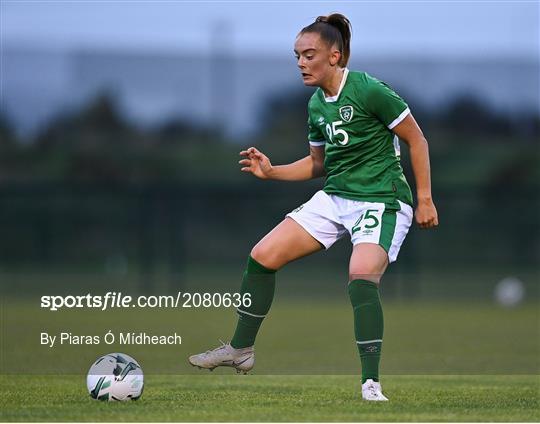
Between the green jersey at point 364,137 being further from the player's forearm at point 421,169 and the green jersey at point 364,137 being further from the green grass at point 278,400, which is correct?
the green grass at point 278,400

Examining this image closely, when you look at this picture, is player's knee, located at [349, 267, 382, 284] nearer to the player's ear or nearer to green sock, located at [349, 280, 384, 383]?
green sock, located at [349, 280, 384, 383]

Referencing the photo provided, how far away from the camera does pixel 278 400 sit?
6395 millimetres

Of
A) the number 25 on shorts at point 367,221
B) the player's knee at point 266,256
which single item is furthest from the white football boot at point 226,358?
the number 25 on shorts at point 367,221

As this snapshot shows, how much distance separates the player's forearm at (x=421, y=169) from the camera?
6.34m

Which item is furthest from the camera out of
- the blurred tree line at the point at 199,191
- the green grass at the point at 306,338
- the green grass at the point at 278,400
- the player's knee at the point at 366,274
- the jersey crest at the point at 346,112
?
the blurred tree line at the point at 199,191

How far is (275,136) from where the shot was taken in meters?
26.4

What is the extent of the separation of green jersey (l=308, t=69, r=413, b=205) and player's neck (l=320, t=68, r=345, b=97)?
2 cm

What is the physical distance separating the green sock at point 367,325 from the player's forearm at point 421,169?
0.57 m

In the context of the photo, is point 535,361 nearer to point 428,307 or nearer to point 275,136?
point 428,307

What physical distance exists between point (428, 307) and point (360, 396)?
10342 millimetres

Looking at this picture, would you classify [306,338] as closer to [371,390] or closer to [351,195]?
[351,195]

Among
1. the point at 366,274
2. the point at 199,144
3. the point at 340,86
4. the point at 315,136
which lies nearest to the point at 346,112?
the point at 340,86

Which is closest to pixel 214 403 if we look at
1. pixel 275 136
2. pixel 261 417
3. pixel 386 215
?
pixel 261 417

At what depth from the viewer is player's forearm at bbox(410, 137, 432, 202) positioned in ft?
20.8
